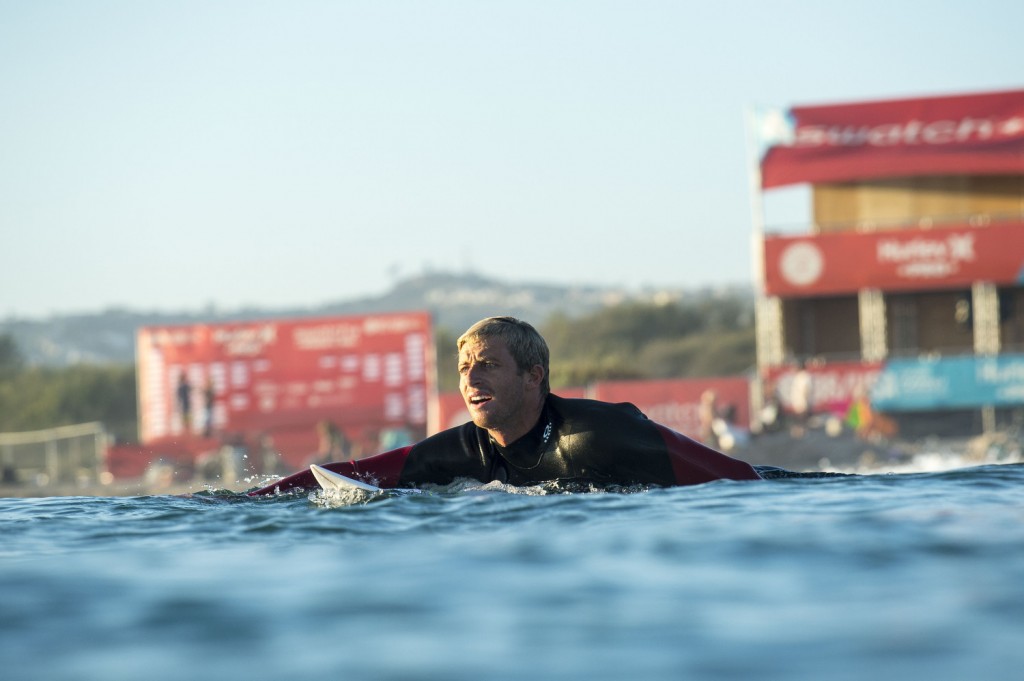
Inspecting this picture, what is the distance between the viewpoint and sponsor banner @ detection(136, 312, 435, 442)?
34.3 metres

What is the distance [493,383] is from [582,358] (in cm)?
7027

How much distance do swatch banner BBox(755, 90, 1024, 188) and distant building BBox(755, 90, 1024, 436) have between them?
35 mm

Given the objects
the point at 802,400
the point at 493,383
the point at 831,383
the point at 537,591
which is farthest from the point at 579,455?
the point at 831,383

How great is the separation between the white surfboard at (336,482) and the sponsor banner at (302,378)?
2637 cm

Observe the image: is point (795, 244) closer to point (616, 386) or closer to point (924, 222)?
point (924, 222)

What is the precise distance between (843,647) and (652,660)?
44cm

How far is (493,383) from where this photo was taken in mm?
6902

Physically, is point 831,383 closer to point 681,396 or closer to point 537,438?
point 681,396

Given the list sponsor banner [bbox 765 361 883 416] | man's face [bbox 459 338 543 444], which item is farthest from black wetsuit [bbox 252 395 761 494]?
sponsor banner [bbox 765 361 883 416]

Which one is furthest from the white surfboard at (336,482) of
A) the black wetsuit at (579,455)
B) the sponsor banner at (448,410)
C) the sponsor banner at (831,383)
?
the sponsor banner at (448,410)

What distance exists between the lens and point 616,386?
1224 inches

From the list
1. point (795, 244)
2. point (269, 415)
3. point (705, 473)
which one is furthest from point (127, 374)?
point (705, 473)

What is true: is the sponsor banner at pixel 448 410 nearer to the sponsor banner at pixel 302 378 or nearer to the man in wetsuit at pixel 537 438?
the sponsor banner at pixel 302 378

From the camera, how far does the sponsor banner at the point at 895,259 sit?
34.4 metres
